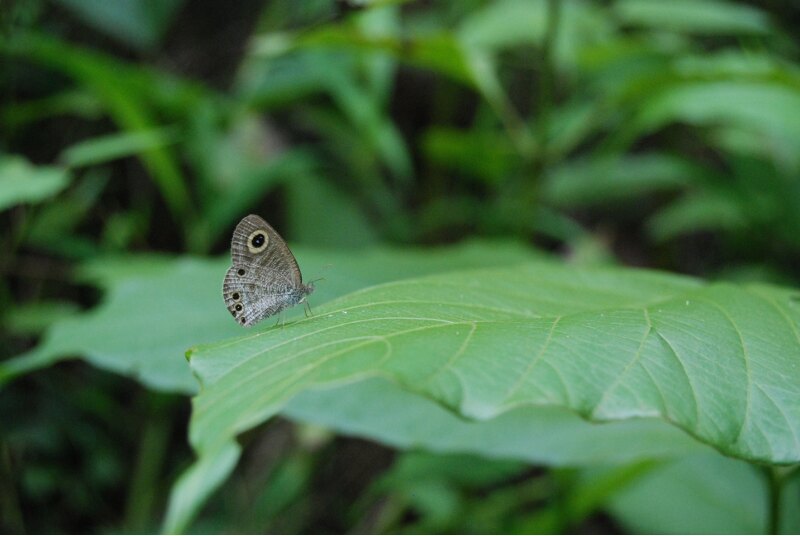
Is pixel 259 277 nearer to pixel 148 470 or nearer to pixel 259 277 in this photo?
pixel 259 277

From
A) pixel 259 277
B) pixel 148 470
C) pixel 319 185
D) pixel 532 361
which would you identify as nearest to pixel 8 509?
pixel 148 470

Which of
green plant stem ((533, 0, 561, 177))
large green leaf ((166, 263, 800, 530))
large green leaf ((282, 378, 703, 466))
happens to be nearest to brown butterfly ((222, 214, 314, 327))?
large green leaf ((282, 378, 703, 466))

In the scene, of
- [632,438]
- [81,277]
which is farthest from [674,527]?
[81,277]

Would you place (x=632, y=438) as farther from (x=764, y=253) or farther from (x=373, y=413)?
(x=764, y=253)

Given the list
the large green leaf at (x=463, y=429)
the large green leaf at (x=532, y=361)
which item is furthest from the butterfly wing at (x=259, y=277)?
the large green leaf at (x=532, y=361)

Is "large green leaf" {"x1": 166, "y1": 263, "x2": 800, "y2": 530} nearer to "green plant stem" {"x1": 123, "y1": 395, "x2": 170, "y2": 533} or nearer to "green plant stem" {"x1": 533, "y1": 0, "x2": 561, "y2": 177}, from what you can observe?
"green plant stem" {"x1": 533, "y1": 0, "x2": 561, "y2": 177}

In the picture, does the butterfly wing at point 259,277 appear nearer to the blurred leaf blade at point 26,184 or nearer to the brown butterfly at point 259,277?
the brown butterfly at point 259,277
